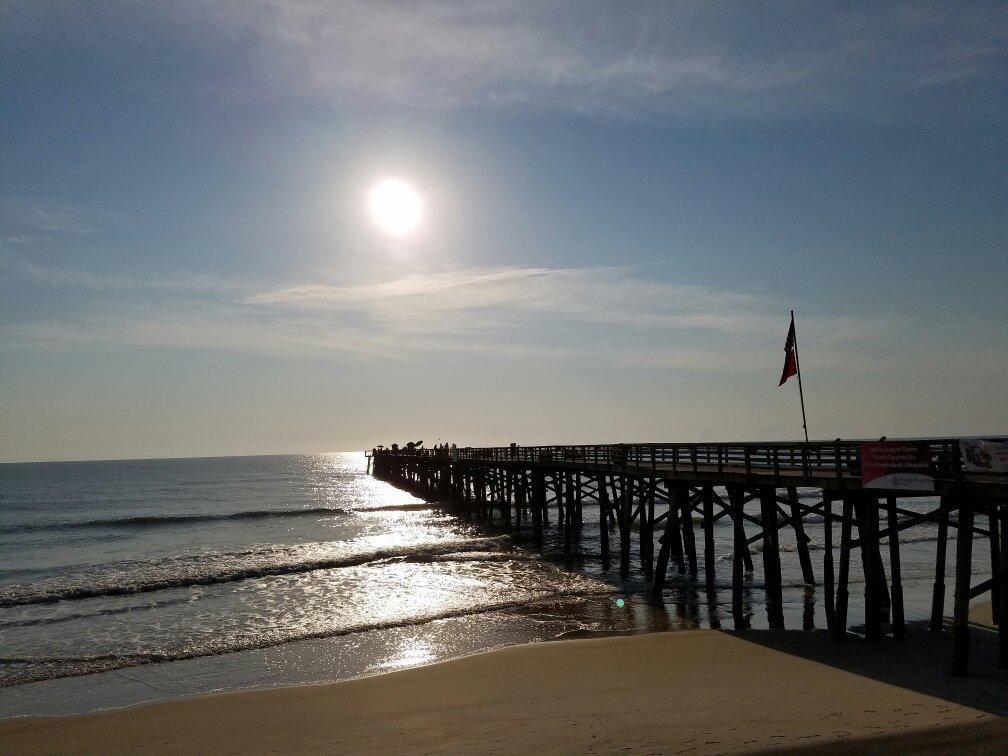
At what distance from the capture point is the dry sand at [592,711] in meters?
8.84

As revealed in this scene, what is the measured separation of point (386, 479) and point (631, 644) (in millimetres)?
88409

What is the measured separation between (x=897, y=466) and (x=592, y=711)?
6688 millimetres

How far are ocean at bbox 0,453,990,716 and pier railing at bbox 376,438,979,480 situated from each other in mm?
3661

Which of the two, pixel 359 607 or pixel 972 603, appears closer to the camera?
pixel 972 603

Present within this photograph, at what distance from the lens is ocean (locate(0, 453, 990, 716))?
14.5 metres

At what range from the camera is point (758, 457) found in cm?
1698


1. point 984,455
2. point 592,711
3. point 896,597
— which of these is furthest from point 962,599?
point 592,711

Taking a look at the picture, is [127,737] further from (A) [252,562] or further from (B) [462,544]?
(B) [462,544]

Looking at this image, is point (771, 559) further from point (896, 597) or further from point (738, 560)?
point (896, 597)

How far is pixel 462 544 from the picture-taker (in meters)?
33.4

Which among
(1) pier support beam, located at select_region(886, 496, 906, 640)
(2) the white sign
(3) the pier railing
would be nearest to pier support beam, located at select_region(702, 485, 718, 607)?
(3) the pier railing

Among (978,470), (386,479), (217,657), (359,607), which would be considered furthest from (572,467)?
(386,479)

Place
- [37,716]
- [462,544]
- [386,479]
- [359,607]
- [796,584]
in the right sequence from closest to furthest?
[37,716]
[359,607]
[796,584]
[462,544]
[386,479]

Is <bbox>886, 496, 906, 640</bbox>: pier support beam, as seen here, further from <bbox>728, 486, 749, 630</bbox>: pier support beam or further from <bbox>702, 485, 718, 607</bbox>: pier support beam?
<bbox>702, 485, 718, 607</bbox>: pier support beam
